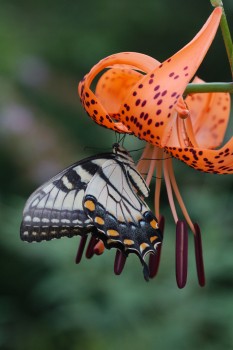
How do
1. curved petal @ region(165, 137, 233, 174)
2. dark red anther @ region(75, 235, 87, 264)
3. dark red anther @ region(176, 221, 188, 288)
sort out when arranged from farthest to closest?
dark red anther @ region(75, 235, 87, 264) → dark red anther @ region(176, 221, 188, 288) → curved petal @ region(165, 137, 233, 174)

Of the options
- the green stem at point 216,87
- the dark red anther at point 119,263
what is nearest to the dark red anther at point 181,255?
the dark red anther at point 119,263

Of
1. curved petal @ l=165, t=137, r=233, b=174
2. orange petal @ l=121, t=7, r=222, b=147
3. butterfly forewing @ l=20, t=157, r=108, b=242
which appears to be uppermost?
orange petal @ l=121, t=7, r=222, b=147

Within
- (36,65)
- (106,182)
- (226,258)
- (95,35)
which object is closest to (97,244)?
(106,182)

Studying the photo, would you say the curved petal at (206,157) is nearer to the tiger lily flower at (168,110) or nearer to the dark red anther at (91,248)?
the tiger lily flower at (168,110)

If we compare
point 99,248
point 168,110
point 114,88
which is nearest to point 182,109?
point 168,110

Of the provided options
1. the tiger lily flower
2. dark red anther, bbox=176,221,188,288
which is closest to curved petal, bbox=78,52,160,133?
the tiger lily flower

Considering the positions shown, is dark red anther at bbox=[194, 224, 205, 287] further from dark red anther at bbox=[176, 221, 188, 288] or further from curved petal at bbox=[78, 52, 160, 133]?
curved petal at bbox=[78, 52, 160, 133]

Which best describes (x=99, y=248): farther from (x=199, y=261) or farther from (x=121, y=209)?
(x=199, y=261)

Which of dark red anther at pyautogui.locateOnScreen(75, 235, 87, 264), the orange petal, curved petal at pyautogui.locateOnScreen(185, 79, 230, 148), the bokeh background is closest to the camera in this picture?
the orange petal
